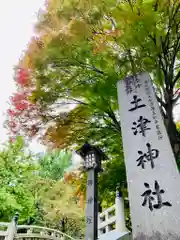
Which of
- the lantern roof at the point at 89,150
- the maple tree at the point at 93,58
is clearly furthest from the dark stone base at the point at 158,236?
the maple tree at the point at 93,58

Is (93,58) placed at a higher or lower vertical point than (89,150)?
higher

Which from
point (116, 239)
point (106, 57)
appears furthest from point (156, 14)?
point (116, 239)

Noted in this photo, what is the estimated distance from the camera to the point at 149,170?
10.8 ft

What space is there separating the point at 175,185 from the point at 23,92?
180 inches

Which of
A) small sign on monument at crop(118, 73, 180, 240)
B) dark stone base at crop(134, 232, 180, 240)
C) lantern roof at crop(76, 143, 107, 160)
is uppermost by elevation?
lantern roof at crop(76, 143, 107, 160)

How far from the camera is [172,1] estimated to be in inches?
185

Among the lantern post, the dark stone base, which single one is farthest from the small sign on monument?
the lantern post

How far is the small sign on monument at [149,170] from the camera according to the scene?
112 inches

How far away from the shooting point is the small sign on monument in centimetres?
284

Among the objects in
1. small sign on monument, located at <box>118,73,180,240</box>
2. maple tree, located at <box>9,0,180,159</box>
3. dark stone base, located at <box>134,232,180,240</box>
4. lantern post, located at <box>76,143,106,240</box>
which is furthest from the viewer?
maple tree, located at <box>9,0,180,159</box>

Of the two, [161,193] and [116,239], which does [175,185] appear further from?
[116,239]

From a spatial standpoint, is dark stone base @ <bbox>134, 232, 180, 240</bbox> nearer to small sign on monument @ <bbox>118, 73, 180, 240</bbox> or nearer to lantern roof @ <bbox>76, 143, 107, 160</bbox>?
small sign on monument @ <bbox>118, 73, 180, 240</bbox>

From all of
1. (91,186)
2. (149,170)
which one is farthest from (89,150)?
(149,170)

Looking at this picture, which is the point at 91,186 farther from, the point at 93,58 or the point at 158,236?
the point at 93,58
